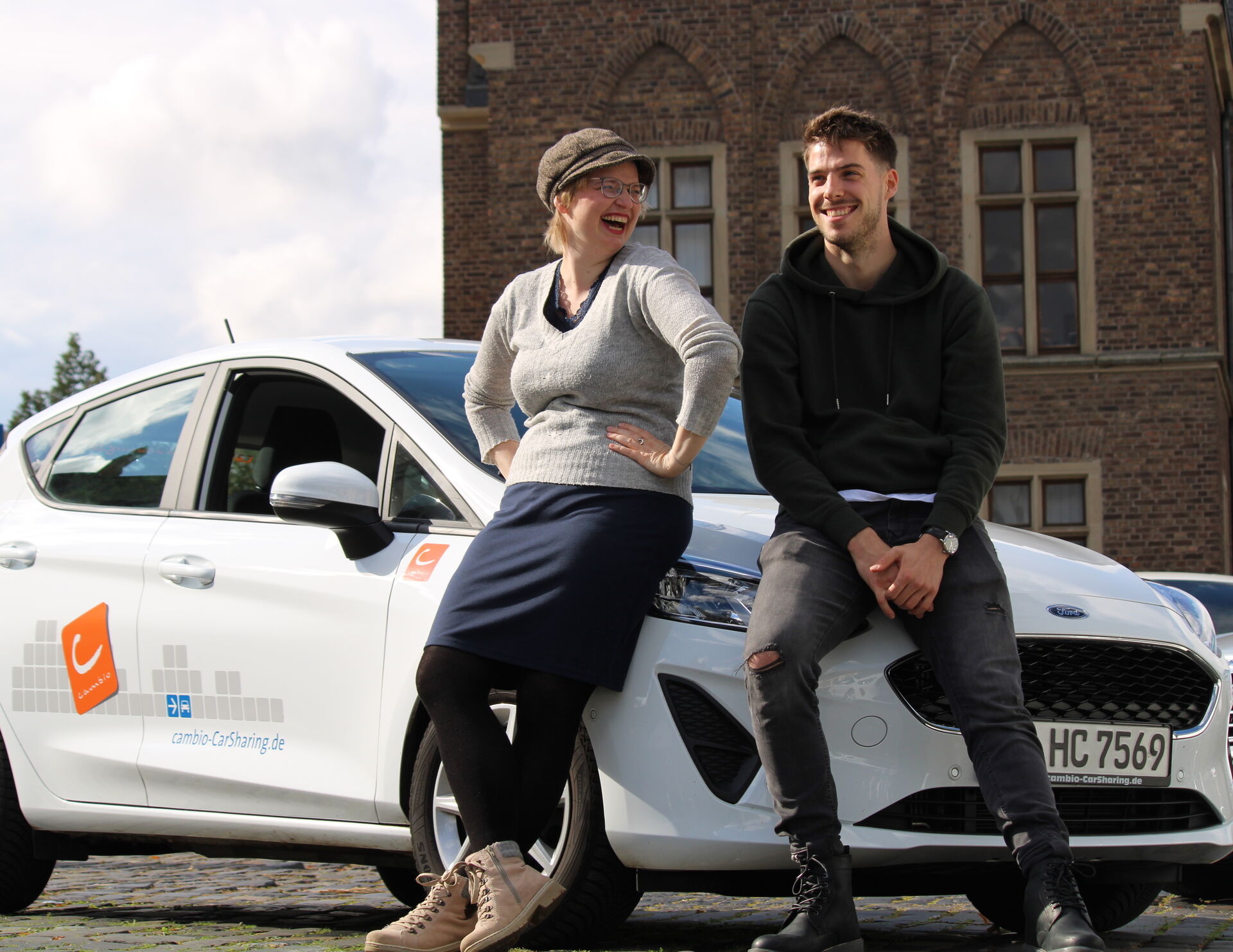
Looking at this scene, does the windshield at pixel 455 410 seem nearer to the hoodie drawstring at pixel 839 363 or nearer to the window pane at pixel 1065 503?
the hoodie drawstring at pixel 839 363

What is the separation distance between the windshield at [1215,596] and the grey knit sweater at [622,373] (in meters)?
3.64

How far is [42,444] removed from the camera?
5.83 m

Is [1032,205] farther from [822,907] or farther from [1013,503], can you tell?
[822,907]

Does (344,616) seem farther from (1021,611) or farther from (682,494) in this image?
(1021,611)

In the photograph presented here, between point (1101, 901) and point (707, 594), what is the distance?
5.31 feet

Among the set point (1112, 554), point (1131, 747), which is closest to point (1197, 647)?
point (1131, 747)

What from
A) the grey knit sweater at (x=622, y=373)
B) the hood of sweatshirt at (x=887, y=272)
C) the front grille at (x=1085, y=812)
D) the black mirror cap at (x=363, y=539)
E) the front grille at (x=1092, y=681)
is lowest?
the front grille at (x=1085, y=812)

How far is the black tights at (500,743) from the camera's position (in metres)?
3.81

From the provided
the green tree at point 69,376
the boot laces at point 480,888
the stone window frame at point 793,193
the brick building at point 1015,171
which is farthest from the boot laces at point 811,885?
the green tree at point 69,376

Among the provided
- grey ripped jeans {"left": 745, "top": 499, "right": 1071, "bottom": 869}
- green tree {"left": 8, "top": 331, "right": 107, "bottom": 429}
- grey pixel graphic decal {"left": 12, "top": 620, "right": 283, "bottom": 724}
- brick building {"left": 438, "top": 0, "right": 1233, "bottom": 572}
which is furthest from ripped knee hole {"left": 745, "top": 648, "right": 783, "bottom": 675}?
green tree {"left": 8, "top": 331, "right": 107, "bottom": 429}

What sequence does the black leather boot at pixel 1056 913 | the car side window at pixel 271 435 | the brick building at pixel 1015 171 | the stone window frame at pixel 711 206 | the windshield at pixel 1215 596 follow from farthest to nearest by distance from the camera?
the stone window frame at pixel 711 206, the brick building at pixel 1015 171, the windshield at pixel 1215 596, the car side window at pixel 271 435, the black leather boot at pixel 1056 913

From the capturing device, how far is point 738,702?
379cm

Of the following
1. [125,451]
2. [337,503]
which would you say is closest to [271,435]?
[125,451]

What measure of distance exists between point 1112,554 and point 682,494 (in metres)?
17.2
